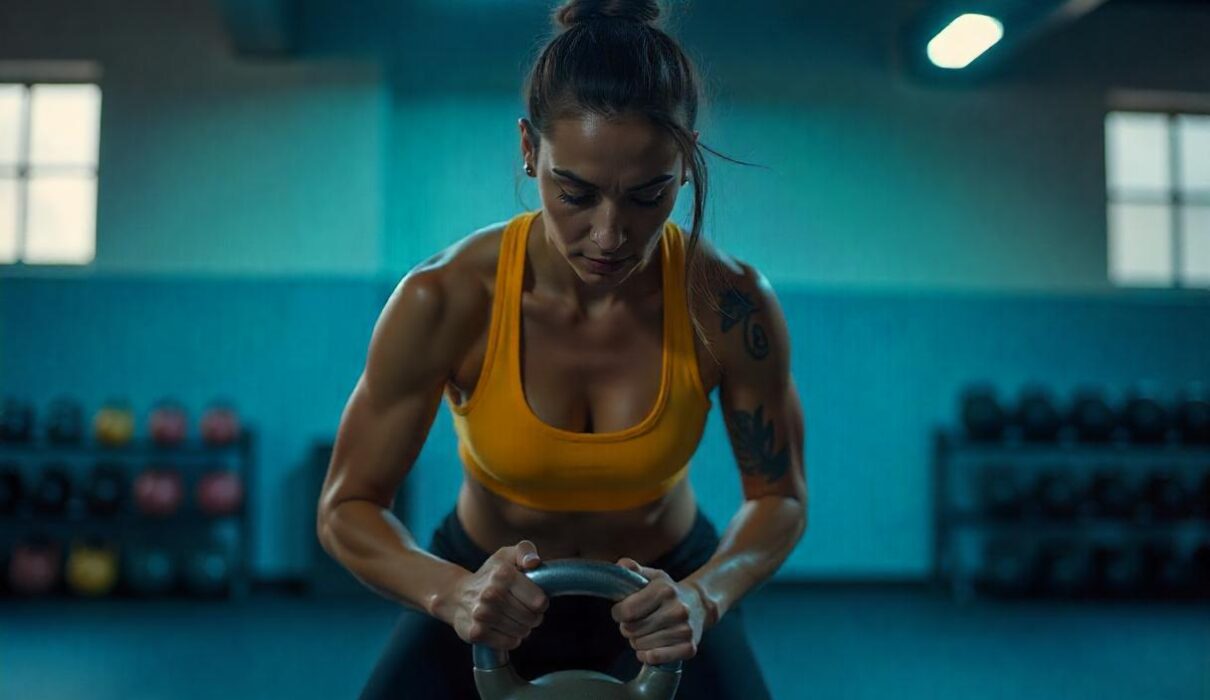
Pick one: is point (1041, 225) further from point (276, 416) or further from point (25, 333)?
point (25, 333)

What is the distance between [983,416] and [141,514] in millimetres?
3381

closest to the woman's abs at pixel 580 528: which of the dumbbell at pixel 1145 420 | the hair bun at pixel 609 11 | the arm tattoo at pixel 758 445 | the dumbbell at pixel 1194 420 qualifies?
the arm tattoo at pixel 758 445

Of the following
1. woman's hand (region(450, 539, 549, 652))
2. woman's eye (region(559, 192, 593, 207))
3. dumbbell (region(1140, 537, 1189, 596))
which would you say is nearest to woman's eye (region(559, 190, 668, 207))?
woman's eye (region(559, 192, 593, 207))

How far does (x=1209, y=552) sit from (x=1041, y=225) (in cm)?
158

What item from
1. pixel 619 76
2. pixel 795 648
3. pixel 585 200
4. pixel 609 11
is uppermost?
pixel 609 11

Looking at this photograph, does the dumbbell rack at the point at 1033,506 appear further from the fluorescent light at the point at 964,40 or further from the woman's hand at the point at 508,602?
the woman's hand at the point at 508,602

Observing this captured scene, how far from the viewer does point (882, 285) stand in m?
4.54

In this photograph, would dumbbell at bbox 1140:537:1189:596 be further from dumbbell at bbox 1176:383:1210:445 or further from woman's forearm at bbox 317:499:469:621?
woman's forearm at bbox 317:499:469:621

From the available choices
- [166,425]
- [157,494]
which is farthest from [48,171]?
[157,494]

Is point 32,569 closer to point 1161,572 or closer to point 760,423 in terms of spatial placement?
point 760,423

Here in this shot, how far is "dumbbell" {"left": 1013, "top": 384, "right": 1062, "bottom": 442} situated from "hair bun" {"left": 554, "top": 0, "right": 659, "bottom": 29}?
11.3 ft

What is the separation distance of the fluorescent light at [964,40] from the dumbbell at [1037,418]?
1.42 m

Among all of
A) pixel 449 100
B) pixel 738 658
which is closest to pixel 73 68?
pixel 449 100

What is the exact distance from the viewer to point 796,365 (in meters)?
4.28
